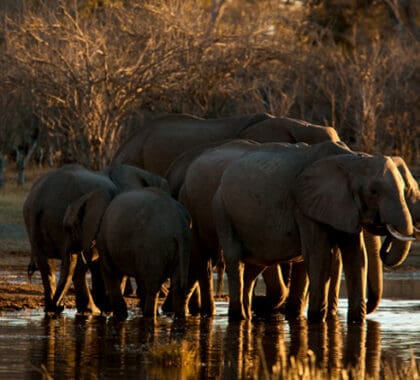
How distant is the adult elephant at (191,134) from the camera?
784 inches

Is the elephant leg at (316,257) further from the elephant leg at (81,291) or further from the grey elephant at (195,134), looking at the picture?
the grey elephant at (195,134)

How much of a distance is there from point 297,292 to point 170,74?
21.3 m

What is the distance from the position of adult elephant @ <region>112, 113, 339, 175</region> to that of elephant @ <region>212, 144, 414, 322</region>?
364 cm

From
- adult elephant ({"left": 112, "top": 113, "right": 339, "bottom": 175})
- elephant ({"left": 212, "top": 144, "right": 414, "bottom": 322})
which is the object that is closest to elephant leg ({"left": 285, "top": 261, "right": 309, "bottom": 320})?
elephant ({"left": 212, "top": 144, "right": 414, "bottom": 322})

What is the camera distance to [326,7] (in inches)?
2874

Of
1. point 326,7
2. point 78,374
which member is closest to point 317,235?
point 78,374

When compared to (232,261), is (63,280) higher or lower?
lower

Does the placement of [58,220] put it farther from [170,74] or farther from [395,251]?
[170,74]

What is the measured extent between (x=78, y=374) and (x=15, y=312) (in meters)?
5.13

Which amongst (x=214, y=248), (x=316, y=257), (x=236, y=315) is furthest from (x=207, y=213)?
(x=316, y=257)

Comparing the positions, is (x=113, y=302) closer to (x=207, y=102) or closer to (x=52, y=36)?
(x=52, y=36)

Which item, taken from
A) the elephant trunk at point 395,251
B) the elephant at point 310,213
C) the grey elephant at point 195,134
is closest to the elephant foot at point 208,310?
the elephant at point 310,213

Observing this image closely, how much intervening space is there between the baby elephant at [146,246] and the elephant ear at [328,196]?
1.27 m

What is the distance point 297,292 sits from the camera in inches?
672
